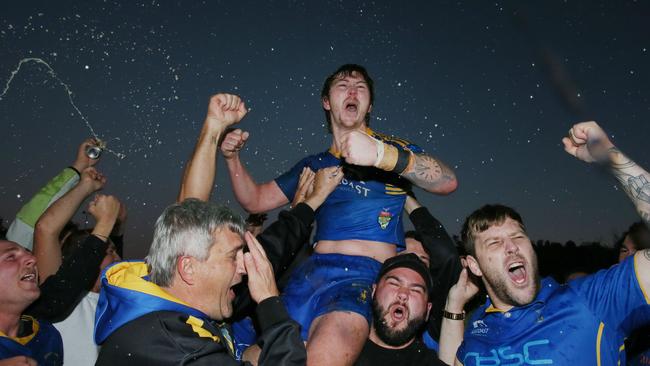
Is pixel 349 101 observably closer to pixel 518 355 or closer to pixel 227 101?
pixel 227 101

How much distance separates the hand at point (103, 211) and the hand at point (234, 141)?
3.64ft

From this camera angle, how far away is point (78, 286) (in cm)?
392

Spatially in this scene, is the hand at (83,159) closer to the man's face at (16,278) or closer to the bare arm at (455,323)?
the man's face at (16,278)

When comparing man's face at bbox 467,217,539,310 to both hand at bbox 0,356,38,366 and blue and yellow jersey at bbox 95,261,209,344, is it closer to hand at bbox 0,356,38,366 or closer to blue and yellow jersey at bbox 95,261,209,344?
blue and yellow jersey at bbox 95,261,209,344

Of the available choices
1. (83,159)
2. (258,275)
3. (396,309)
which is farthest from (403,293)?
(83,159)

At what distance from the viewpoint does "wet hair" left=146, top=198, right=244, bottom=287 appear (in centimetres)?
295

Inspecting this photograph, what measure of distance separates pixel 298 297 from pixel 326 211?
2.70 feet

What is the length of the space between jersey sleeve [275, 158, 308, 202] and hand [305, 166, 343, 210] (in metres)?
0.65

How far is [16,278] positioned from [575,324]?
379cm

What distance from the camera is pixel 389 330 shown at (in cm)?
413

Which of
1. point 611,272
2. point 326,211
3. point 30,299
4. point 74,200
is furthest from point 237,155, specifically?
point 611,272

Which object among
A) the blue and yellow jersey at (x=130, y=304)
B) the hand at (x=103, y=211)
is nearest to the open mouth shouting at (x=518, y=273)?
the blue and yellow jersey at (x=130, y=304)

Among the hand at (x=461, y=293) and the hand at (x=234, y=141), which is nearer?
the hand at (x=461, y=293)

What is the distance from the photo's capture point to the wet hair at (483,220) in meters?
3.76
